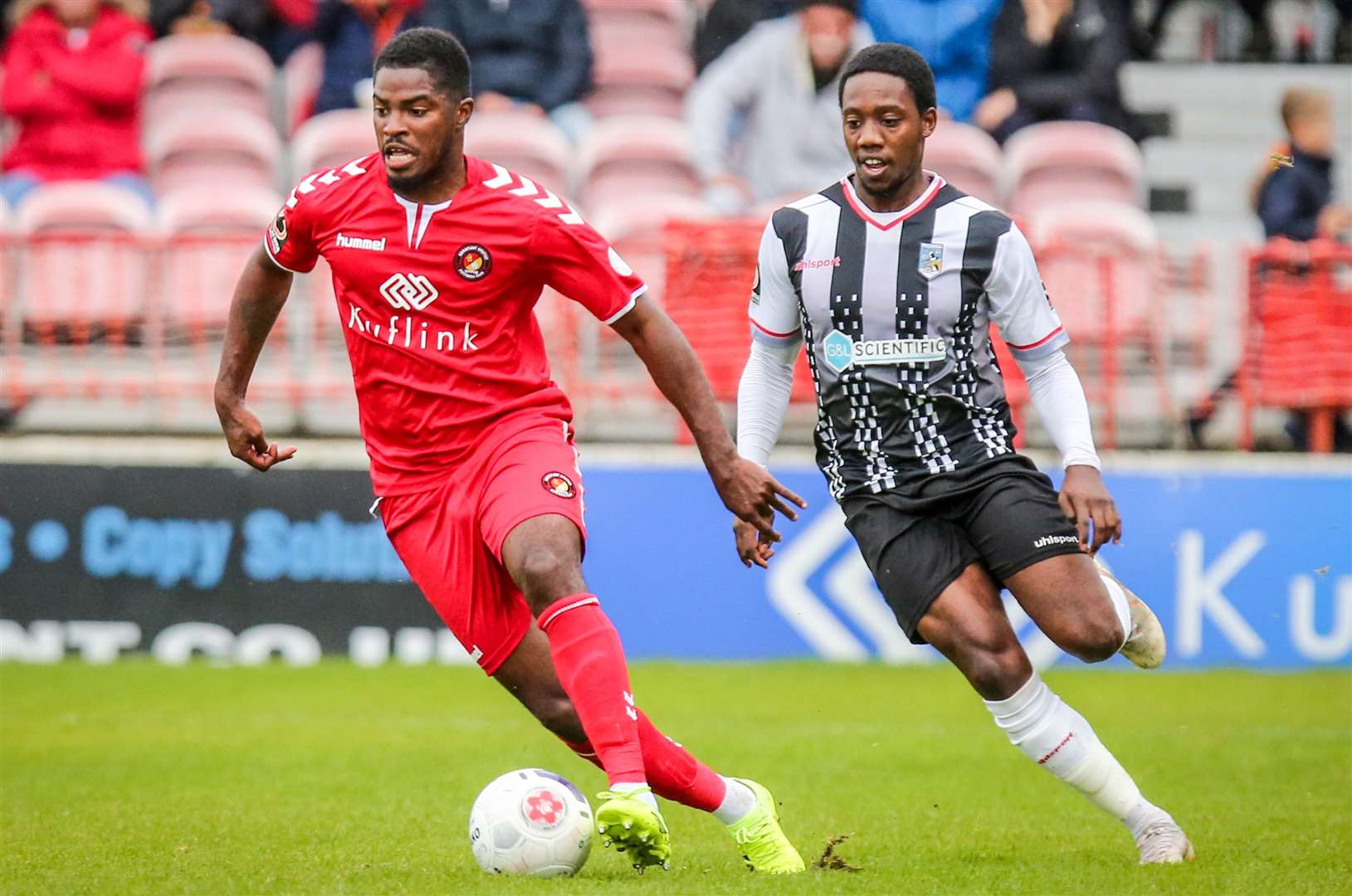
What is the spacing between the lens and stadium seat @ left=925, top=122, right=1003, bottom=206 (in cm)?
1373

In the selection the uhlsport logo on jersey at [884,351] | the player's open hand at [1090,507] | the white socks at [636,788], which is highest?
the uhlsport logo on jersey at [884,351]

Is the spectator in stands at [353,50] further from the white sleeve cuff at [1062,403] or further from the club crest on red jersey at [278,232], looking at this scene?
the white sleeve cuff at [1062,403]

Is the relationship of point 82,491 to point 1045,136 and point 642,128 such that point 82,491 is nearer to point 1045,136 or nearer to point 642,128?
point 642,128

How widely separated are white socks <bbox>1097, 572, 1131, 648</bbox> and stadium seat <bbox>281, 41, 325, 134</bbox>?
33.9 feet

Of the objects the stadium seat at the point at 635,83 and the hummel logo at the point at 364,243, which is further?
the stadium seat at the point at 635,83

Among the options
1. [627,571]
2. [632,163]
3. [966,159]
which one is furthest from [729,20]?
[627,571]

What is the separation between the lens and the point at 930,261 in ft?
19.1

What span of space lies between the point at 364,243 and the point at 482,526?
907 millimetres

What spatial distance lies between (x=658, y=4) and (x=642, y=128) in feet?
5.95

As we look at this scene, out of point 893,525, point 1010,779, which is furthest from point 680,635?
point 893,525

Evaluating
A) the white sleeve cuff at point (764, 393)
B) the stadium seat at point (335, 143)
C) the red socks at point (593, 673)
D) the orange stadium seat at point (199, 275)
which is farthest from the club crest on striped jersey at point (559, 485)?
the stadium seat at point (335, 143)

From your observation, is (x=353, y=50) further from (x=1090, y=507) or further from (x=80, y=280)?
(x=1090, y=507)

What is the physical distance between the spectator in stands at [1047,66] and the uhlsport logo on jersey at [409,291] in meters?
9.58

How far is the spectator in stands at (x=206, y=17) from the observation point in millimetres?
14875
